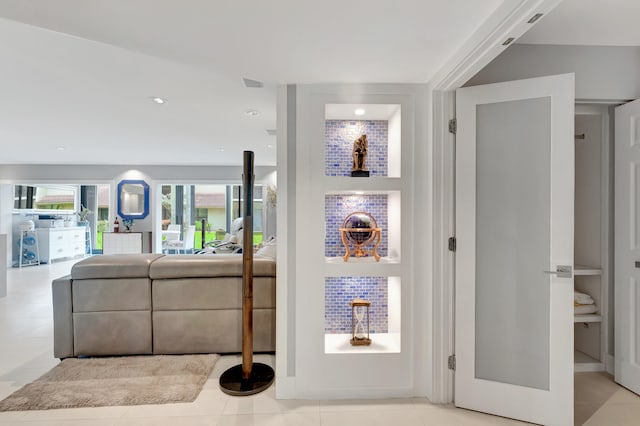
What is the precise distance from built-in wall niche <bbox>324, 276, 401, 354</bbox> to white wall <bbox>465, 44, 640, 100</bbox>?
1.58m

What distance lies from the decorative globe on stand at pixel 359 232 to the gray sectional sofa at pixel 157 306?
0.85m

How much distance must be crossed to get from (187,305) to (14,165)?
761 cm

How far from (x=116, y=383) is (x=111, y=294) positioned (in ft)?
2.41

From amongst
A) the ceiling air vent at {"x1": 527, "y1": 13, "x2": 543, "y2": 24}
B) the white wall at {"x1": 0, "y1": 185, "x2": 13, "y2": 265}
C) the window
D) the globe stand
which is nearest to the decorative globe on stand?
the globe stand

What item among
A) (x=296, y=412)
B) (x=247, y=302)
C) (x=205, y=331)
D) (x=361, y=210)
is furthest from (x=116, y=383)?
(x=361, y=210)

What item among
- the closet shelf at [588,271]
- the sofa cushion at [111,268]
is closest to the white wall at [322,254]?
the closet shelf at [588,271]

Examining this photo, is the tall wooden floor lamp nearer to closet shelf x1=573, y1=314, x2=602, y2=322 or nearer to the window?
closet shelf x1=573, y1=314, x2=602, y2=322

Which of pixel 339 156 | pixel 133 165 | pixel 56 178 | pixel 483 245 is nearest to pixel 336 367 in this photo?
pixel 483 245

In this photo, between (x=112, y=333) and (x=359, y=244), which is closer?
(x=359, y=244)

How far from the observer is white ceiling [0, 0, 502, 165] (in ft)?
4.68

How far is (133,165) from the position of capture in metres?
7.50

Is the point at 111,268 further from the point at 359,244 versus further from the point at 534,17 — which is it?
the point at 534,17

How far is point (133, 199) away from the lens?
7.64 metres

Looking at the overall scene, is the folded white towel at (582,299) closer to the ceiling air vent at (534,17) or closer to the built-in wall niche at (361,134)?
the built-in wall niche at (361,134)
